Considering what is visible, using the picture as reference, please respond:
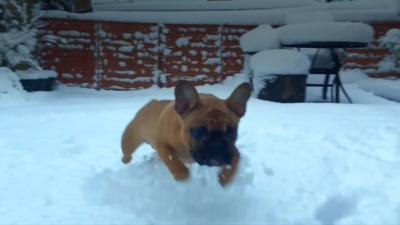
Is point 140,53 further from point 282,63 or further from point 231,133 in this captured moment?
point 231,133

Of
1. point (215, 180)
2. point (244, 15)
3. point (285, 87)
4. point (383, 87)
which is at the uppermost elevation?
point (244, 15)

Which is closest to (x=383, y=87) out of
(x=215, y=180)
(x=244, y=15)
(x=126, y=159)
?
(x=244, y=15)

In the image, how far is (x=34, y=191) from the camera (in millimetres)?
3959

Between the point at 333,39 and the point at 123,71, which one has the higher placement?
the point at 333,39

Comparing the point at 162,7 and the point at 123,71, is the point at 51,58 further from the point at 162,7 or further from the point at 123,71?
the point at 162,7

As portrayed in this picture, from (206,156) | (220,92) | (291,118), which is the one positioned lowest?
(220,92)

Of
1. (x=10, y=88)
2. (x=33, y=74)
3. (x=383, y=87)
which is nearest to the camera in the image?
(x=10, y=88)

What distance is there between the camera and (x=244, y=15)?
38.5ft

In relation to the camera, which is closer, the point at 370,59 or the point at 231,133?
the point at 231,133

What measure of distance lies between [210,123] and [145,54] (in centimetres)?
882

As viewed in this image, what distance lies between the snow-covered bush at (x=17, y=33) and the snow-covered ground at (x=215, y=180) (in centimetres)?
414

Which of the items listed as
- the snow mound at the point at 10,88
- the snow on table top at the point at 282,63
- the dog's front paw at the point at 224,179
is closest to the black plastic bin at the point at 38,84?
the snow mound at the point at 10,88

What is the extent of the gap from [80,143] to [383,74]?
7916 mm

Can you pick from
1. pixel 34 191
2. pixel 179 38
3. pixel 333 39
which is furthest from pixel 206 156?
pixel 179 38
